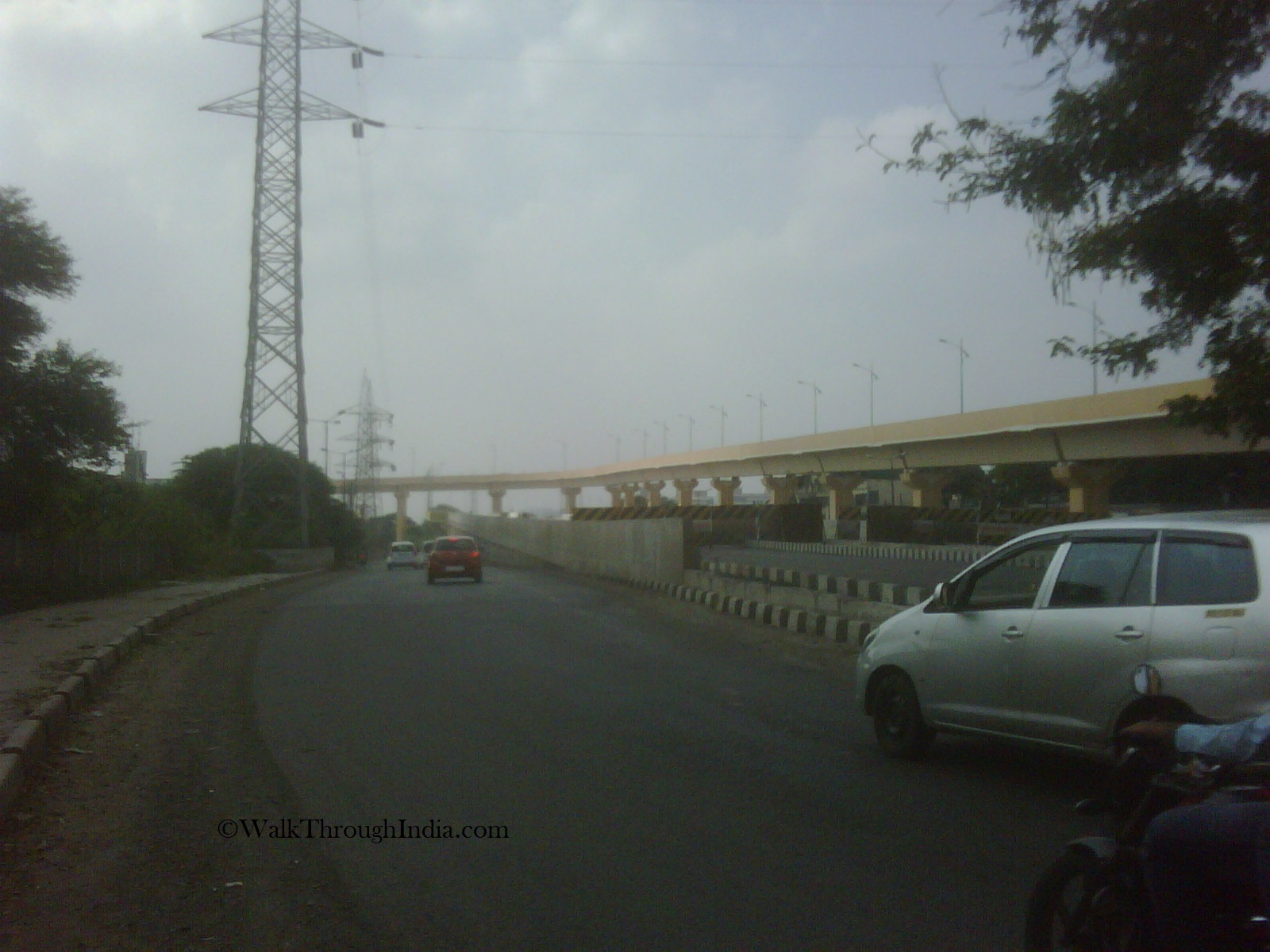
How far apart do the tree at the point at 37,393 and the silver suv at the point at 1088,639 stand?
66.1ft

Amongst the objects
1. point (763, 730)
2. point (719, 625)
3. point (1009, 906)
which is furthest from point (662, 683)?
point (719, 625)

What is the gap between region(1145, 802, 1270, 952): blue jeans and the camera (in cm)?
348

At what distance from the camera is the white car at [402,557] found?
56.3 meters

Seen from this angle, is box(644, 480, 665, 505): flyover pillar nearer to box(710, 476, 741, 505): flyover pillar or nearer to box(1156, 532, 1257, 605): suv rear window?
box(710, 476, 741, 505): flyover pillar

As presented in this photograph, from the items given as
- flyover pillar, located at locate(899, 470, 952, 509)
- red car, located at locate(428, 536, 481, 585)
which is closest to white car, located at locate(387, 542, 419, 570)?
red car, located at locate(428, 536, 481, 585)

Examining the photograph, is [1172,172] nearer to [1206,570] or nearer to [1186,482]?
[1206,570]

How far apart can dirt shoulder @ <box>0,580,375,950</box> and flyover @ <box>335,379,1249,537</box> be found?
43.8ft

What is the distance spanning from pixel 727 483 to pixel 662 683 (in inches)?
2969

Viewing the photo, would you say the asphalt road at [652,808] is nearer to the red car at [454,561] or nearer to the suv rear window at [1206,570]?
the suv rear window at [1206,570]

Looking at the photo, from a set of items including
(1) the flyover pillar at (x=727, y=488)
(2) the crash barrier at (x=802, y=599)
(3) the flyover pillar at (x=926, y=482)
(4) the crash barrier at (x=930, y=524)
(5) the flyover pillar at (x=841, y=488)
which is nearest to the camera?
(2) the crash barrier at (x=802, y=599)

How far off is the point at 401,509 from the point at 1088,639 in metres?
127

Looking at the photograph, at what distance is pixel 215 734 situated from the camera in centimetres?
943

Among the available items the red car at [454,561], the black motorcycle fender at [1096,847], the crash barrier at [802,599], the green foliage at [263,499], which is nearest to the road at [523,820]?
the black motorcycle fender at [1096,847]

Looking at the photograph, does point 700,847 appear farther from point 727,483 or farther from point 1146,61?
point 727,483
